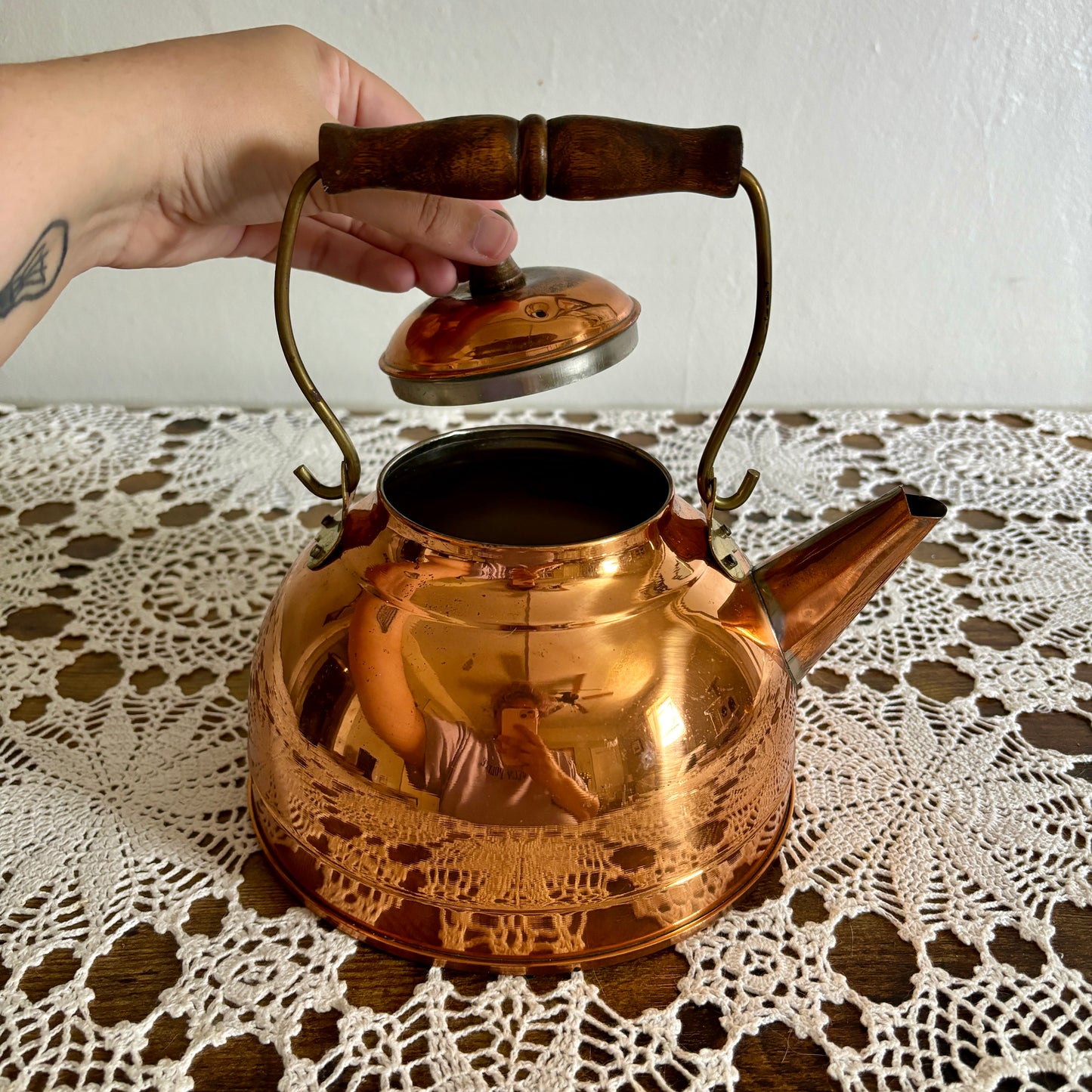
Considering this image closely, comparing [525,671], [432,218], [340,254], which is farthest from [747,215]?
[525,671]

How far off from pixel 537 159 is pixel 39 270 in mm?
346

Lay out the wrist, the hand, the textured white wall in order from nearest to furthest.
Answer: the hand, the wrist, the textured white wall

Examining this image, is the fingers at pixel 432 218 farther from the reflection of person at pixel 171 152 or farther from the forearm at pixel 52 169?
the forearm at pixel 52 169

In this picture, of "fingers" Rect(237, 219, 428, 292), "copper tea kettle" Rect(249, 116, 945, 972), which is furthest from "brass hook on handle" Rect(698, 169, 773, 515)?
"fingers" Rect(237, 219, 428, 292)

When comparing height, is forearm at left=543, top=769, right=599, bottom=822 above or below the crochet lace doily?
above

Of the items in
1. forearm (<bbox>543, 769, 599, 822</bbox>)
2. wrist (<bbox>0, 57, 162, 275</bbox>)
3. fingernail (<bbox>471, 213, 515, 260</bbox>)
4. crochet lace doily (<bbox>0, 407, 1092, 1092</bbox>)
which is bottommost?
crochet lace doily (<bbox>0, 407, 1092, 1092</bbox>)

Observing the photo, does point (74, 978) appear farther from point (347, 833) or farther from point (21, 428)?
point (21, 428)

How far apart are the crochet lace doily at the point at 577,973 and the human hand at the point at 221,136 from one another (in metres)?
0.31

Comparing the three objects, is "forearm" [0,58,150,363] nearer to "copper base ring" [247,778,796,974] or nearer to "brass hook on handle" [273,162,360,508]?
"brass hook on handle" [273,162,360,508]

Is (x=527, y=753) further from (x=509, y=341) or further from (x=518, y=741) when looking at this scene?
(x=509, y=341)

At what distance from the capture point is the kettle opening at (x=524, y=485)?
595mm

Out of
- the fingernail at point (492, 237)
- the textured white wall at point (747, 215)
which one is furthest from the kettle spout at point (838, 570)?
the textured white wall at point (747, 215)

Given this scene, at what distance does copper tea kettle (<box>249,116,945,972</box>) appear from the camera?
17.8 inches

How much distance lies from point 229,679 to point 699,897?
398 millimetres
